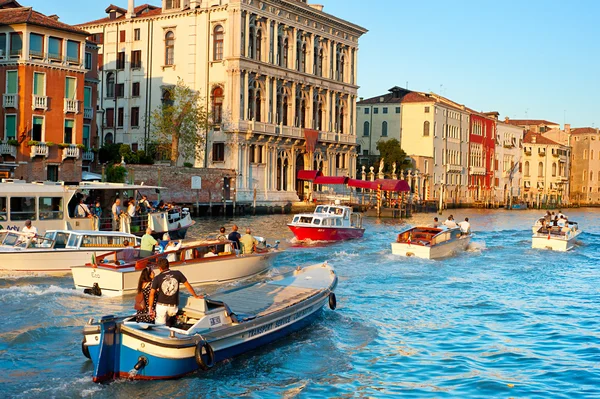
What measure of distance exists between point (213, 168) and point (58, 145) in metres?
15.8

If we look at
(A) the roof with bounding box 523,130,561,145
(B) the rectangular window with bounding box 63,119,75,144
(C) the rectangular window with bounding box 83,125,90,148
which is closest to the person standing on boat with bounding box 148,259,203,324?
(B) the rectangular window with bounding box 63,119,75,144

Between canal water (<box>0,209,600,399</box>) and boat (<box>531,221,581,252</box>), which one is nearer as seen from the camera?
canal water (<box>0,209,600,399</box>)

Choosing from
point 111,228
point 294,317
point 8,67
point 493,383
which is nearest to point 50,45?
point 8,67

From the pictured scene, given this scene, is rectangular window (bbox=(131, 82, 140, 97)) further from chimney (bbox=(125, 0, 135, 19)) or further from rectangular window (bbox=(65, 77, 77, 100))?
rectangular window (bbox=(65, 77, 77, 100))

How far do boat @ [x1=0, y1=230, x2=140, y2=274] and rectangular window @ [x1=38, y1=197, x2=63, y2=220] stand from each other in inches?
109

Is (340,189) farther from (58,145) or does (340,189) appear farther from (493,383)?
(493,383)

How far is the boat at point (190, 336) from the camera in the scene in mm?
11695

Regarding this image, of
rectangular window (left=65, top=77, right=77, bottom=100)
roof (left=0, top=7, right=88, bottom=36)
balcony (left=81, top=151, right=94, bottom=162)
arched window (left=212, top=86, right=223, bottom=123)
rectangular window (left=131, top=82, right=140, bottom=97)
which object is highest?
roof (left=0, top=7, right=88, bottom=36)

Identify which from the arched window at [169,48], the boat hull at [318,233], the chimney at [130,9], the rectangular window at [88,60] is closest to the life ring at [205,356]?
the boat hull at [318,233]

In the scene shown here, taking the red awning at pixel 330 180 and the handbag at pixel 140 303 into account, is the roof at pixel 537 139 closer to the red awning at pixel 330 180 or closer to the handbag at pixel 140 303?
the red awning at pixel 330 180

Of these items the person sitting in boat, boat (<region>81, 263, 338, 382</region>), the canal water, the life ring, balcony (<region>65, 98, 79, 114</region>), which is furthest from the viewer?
balcony (<region>65, 98, 79, 114</region>)

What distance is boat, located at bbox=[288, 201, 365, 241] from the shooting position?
34.8 meters

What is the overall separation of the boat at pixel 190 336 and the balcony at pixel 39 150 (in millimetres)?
25890

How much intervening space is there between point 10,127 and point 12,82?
2.13 metres
